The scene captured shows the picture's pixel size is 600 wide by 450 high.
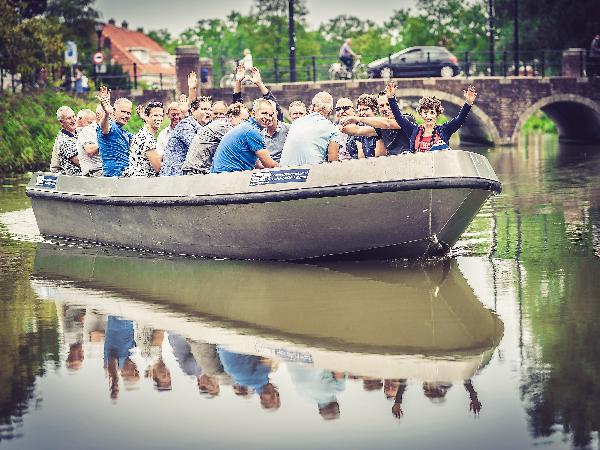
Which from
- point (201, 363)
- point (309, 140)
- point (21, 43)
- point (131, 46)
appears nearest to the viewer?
point (201, 363)

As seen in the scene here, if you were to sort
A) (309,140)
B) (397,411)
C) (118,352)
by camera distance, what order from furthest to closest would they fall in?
(309,140), (118,352), (397,411)

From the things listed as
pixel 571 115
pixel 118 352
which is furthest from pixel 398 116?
pixel 571 115

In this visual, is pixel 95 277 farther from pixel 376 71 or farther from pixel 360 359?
pixel 376 71

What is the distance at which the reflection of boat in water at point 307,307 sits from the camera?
713 centimetres

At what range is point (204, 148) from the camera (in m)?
11.3

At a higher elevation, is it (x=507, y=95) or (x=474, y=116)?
(x=507, y=95)

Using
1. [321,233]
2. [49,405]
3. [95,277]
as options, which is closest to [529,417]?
[49,405]

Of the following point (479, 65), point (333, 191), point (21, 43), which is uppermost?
point (21, 43)

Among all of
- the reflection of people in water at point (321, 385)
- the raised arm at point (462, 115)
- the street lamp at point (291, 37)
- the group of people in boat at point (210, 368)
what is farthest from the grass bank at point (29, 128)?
the reflection of people in water at point (321, 385)

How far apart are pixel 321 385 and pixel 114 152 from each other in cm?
628

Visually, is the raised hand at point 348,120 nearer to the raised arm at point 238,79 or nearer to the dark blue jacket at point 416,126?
the dark blue jacket at point 416,126

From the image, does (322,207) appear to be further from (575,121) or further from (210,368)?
(575,121)

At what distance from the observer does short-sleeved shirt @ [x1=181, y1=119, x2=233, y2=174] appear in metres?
11.2

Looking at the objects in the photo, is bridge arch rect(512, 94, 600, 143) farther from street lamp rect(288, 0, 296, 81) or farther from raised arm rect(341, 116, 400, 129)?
raised arm rect(341, 116, 400, 129)
